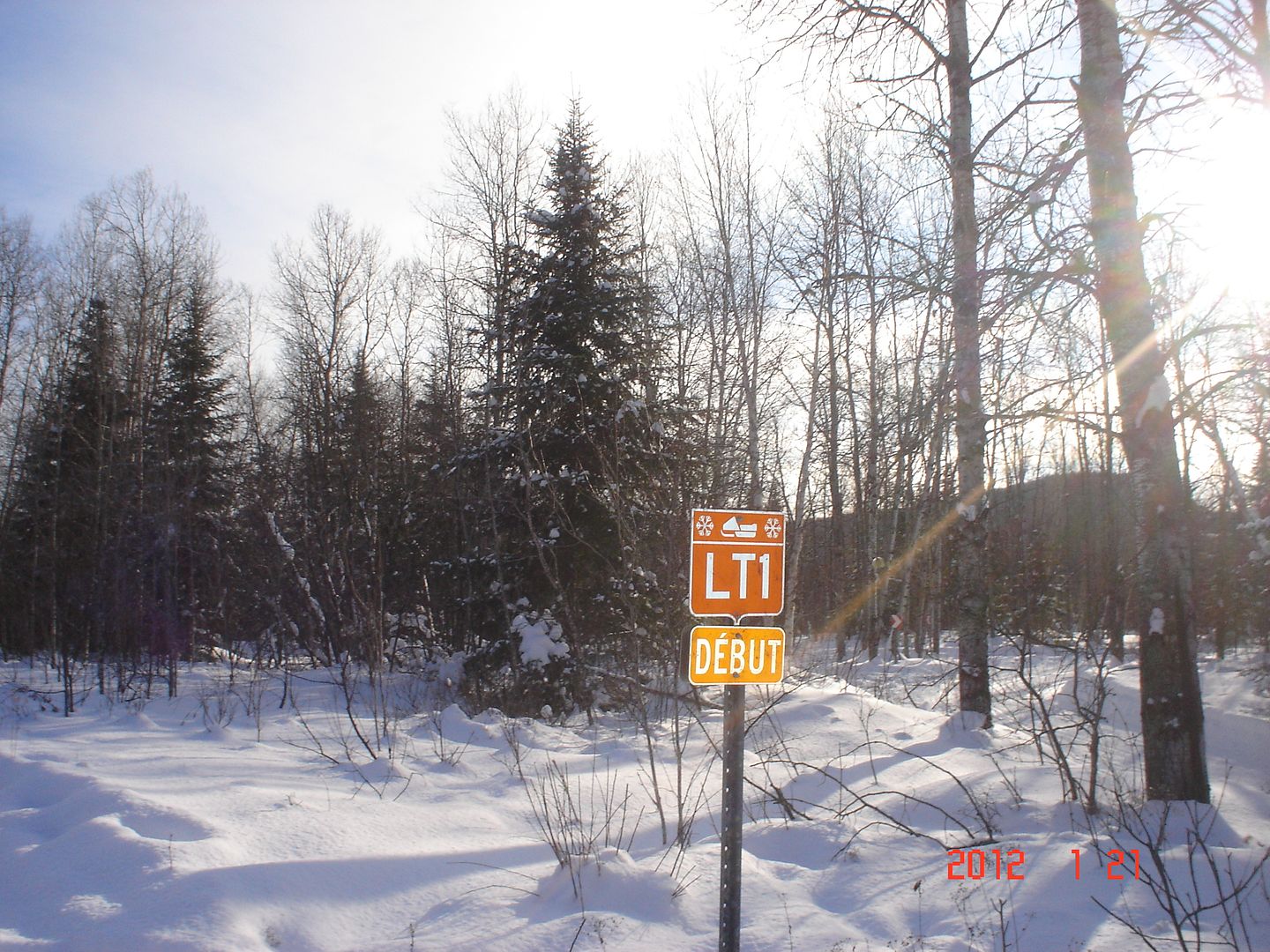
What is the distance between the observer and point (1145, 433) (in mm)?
5477

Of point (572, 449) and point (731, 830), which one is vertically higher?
point (572, 449)

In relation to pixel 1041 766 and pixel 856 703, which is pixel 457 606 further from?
pixel 1041 766

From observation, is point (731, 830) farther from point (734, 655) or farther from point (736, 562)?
point (736, 562)

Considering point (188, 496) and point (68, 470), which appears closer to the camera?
point (188, 496)

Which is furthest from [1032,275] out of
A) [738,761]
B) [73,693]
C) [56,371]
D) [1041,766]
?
[56,371]

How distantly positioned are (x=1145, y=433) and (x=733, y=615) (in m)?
4.18

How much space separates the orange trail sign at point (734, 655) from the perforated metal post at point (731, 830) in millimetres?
90

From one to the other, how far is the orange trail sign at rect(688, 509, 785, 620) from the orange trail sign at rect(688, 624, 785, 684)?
0.07 m

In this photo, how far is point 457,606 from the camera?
12695mm

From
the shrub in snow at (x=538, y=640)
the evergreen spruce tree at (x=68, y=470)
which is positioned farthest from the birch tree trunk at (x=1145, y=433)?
the evergreen spruce tree at (x=68, y=470)

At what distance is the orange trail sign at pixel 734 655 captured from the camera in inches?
108

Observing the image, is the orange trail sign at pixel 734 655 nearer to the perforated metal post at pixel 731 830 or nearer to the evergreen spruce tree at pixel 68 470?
the perforated metal post at pixel 731 830

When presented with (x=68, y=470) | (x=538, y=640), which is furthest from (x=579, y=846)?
(x=68, y=470)
